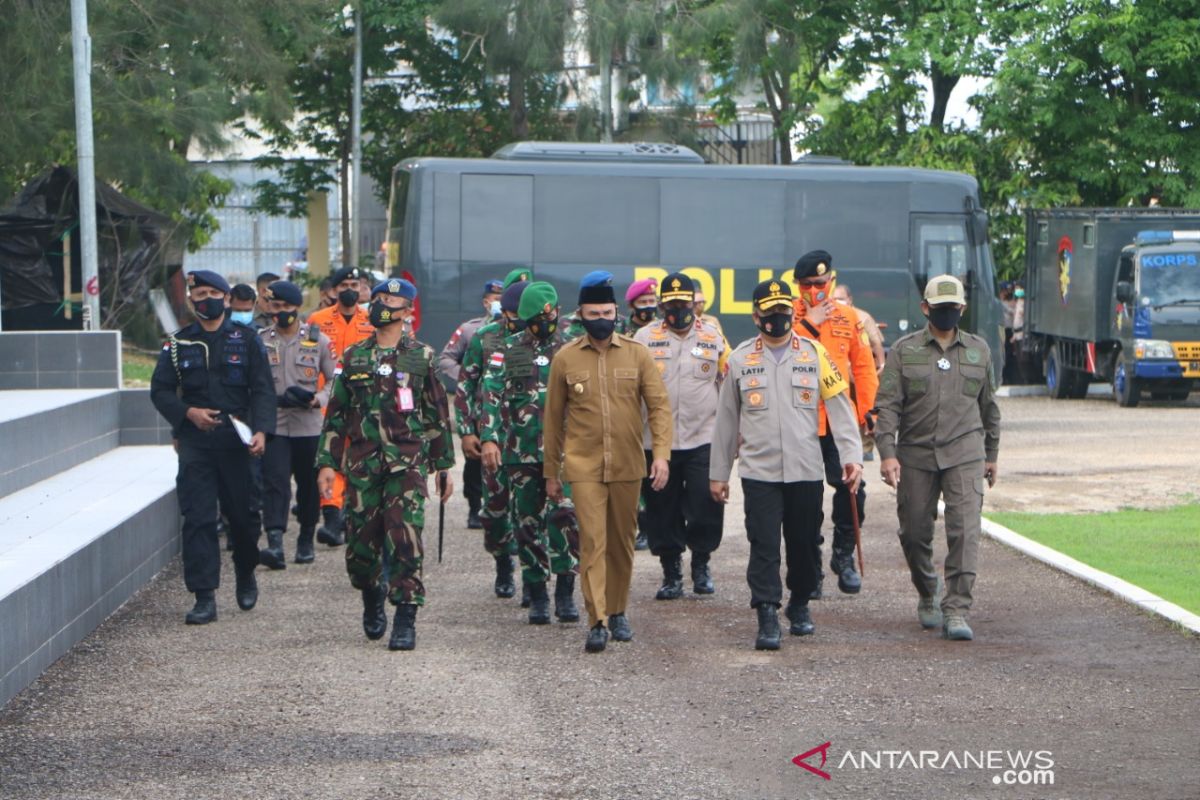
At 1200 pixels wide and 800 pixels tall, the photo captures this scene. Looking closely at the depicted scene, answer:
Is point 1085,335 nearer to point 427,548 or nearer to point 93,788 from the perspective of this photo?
point 427,548

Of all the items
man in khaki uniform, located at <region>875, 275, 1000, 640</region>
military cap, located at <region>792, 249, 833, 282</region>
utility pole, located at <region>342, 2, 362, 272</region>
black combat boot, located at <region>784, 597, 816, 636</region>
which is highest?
utility pole, located at <region>342, 2, 362, 272</region>

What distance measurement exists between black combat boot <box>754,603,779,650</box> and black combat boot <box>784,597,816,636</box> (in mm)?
347

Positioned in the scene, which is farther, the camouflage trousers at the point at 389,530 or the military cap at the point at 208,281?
the military cap at the point at 208,281

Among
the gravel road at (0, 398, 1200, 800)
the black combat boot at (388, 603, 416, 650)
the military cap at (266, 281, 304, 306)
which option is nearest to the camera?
the gravel road at (0, 398, 1200, 800)

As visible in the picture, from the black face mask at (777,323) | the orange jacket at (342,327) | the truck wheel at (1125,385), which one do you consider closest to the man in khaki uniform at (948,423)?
the black face mask at (777,323)

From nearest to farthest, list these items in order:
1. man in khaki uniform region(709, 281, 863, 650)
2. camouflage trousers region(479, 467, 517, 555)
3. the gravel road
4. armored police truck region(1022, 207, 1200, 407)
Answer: the gravel road < man in khaki uniform region(709, 281, 863, 650) < camouflage trousers region(479, 467, 517, 555) < armored police truck region(1022, 207, 1200, 407)

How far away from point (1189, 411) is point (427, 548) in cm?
1675

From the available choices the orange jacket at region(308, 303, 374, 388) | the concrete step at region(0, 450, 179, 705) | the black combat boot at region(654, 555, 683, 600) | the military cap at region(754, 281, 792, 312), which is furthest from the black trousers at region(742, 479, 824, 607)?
the orange jacket at region(308, 303, 374, 388)

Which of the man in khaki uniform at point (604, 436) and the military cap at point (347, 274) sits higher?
the military cap at point (347, 274)

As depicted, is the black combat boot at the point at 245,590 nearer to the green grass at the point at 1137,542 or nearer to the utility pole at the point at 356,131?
the green grass at the point at 1137,542

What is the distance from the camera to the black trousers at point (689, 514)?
10359mm

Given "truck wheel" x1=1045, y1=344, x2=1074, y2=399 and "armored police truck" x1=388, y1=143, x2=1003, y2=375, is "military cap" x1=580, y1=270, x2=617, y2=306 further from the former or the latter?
"truck wheel" x1=1045, y1=344, x2=1074, y2=399

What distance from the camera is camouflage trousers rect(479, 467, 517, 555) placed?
395 inches

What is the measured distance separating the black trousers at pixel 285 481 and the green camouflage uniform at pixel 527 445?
8.74ft
